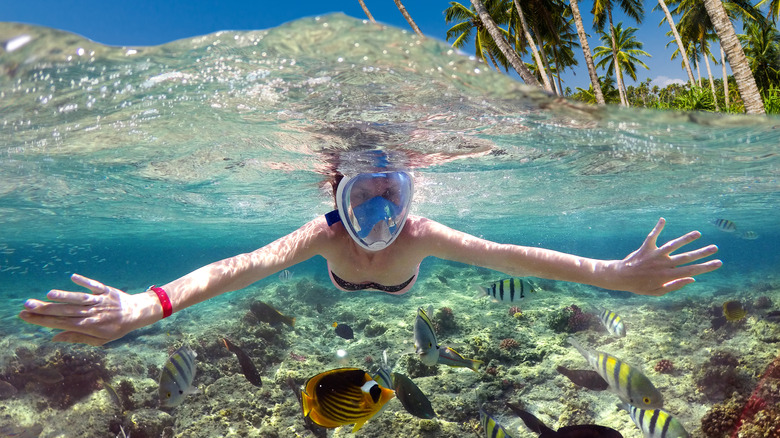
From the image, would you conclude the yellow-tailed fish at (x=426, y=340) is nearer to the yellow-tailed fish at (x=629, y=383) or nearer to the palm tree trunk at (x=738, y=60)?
the yellow-tailed fish at (x=629, y=383)

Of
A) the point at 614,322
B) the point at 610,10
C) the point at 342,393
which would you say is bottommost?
the point at 614,322

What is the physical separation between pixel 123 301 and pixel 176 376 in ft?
8.47

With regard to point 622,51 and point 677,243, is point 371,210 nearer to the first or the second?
point 677,243

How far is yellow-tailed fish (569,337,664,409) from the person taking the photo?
4520 mm

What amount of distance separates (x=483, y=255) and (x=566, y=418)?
5.72m

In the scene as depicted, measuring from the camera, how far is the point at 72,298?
2.81 meters

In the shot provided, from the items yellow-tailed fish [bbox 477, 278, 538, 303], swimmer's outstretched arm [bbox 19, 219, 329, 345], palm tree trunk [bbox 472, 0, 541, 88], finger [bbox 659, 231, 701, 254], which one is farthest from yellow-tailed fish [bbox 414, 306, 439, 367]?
palm tree trunk [bbox 472, 0, 541, 88]

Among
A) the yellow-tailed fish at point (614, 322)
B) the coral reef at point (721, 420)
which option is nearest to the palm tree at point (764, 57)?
the coral reef at point (721, 420)

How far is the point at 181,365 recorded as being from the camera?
521 centimetres

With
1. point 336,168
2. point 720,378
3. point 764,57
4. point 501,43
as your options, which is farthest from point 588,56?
point 764,57

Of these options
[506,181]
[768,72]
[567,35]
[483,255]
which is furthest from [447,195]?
[768,72]

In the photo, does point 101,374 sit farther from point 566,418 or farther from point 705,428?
point 705,428

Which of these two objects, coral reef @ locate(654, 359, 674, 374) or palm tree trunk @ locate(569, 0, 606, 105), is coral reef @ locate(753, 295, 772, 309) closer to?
coral reef @ locate(654, 359, 674, 374)

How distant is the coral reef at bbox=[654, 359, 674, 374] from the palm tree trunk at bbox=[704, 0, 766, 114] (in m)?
7.63
